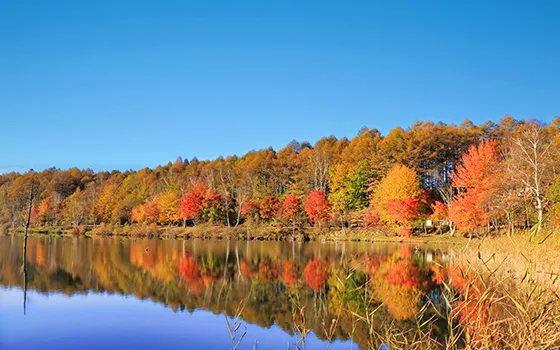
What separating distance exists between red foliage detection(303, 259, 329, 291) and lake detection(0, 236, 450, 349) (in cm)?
5

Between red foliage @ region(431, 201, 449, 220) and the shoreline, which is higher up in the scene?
red foliage @ region(431, 201, 449, 220)

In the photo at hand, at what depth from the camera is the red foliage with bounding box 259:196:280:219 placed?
5741 cm

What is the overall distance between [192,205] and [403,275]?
134 feet

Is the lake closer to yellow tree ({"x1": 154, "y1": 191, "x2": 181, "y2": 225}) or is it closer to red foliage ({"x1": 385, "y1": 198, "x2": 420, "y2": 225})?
red foliage ({"x1": 385, "y1": 198, "x2": 420, "y2": 225})

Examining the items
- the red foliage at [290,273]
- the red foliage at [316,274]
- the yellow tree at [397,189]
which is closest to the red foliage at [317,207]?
the yellow tree at [397,189]

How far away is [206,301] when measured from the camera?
17312 mm

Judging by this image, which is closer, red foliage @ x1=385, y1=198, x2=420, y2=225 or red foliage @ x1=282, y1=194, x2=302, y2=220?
red foliage @ x1=385, y1=198, x2=420, y2=225

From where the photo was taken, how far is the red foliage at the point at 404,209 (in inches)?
1777

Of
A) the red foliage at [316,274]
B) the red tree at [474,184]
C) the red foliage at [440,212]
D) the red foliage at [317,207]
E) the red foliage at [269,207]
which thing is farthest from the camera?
the red foliage at [269,207]

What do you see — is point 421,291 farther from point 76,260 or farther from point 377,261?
point 76,260

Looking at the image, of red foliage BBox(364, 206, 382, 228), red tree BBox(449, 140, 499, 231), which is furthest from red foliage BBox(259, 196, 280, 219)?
red tree BBox(449, 140, 499, 231)

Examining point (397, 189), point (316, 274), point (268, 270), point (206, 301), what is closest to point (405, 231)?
point (397, 189)

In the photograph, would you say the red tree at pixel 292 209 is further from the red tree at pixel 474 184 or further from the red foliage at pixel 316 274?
the red foliage at pixel 316 274

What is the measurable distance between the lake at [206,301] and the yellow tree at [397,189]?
659 inches
